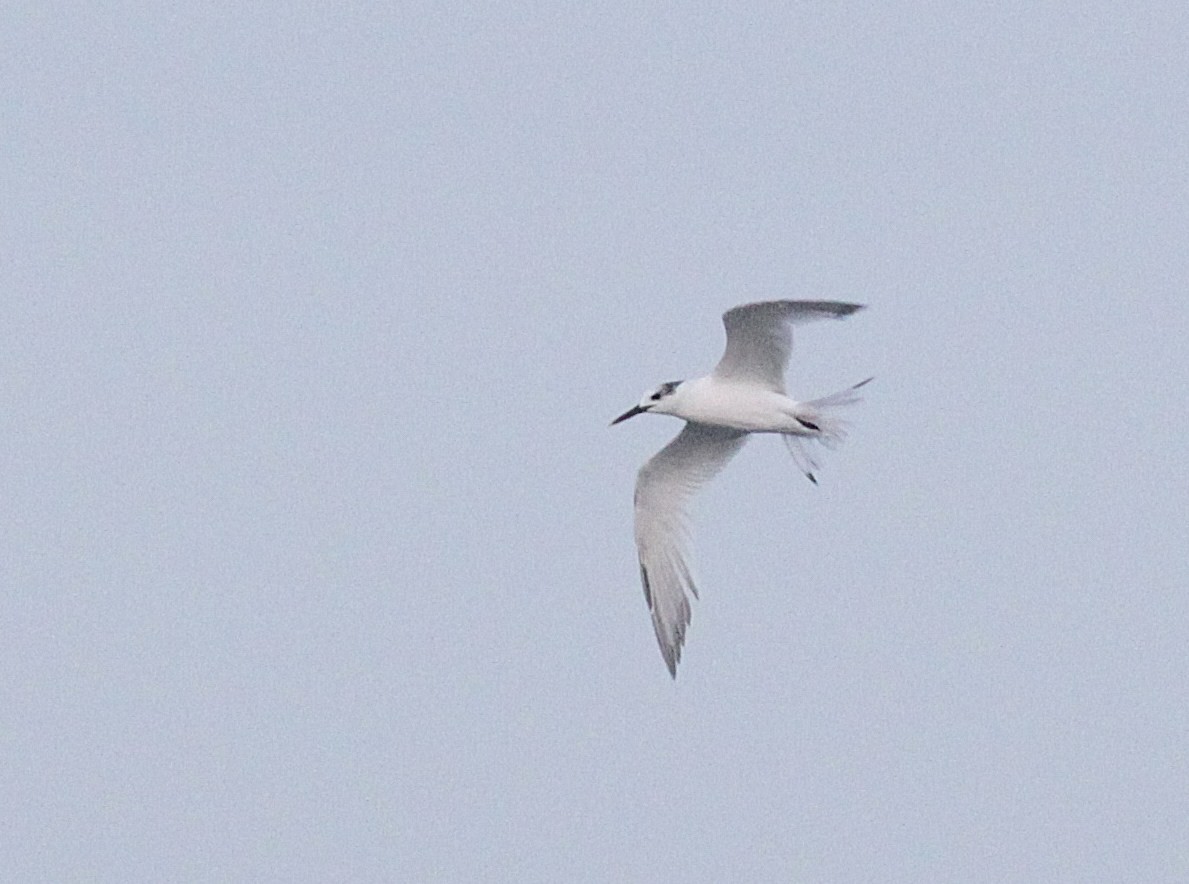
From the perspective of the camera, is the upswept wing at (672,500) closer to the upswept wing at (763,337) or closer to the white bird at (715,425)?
the white bird at (715,425)

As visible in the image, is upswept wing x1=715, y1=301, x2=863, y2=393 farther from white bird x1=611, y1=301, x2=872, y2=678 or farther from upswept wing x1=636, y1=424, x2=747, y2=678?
upswept wing x1=636, y1=424, x2=747, y2=678

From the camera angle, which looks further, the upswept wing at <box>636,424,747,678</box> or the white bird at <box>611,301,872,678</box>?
the upswept wing at <box>636,424,747,678</box>

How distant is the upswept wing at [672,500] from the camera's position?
2225 cm

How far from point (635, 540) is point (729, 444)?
4.43ft

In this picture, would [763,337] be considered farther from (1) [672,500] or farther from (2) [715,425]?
(1) [672,500]

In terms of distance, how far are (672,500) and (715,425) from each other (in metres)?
1.52

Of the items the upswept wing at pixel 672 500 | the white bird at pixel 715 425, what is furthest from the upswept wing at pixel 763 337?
the upswept wing at pixel 672 500

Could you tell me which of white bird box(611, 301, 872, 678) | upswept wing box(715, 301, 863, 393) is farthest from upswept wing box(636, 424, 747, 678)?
upswept wing box(715, 301, 863, 393)

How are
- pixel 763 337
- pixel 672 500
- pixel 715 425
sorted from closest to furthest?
pixel 763 337 → pixel 715 425 → pixel 672 500

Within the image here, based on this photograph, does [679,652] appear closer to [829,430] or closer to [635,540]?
[635,540]

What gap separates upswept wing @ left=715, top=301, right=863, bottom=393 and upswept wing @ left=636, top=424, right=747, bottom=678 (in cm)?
160

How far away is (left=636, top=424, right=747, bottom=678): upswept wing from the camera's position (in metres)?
22.2

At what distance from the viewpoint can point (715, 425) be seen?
21234 mm

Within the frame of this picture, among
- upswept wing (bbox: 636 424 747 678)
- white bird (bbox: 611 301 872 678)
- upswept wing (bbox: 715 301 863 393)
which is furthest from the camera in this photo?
upswept wing (bbox: 636 424 747 678)
